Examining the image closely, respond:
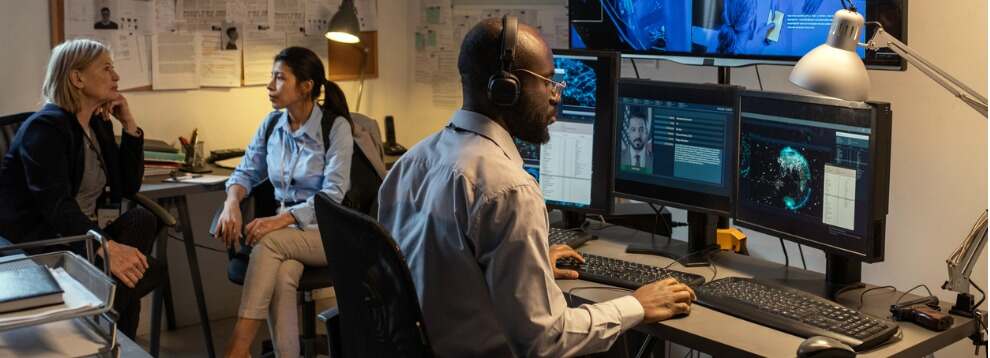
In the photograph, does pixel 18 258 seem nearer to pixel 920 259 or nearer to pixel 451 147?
pixel 451 147

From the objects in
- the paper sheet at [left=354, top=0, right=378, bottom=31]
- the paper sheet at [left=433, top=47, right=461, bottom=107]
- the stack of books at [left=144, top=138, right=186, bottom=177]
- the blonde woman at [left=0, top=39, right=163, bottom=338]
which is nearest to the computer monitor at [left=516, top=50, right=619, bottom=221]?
the blonde woman at [left=0, top=39, right=163, bottom=338]

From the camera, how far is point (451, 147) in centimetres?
197

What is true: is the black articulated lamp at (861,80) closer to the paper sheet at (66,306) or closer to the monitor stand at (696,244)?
the monitor stand at (696,244)

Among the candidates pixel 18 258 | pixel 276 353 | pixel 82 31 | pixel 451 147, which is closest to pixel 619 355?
pixel 451 147

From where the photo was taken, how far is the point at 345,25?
441 centimetres

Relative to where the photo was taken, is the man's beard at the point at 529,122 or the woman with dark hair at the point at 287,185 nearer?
the man's beard at the point at 529,122

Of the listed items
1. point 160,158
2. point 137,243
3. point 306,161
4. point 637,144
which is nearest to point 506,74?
point 637,144

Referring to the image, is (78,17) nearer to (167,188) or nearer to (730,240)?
(167,188)

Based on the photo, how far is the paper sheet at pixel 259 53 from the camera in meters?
4.52

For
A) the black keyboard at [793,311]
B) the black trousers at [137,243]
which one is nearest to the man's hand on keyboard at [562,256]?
the black keyboard at [793,311]

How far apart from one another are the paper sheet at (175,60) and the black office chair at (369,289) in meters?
2.56

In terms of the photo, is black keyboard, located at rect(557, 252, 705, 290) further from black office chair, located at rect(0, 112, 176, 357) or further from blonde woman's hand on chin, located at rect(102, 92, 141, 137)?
blonde woman's hand on chin, located at rect(102, 92, 141, 137)

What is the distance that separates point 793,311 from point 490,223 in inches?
29.4

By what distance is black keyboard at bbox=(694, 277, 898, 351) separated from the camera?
209 cm
